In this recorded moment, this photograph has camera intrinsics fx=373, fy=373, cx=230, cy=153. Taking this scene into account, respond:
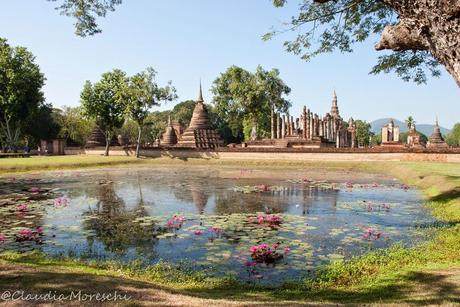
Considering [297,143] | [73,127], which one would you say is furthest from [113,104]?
[73,127]

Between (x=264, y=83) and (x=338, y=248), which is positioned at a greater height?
(x=264, y=83)

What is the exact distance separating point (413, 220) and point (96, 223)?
408 inches

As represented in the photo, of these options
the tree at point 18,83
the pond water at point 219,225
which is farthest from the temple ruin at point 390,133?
the tree at point 18,83

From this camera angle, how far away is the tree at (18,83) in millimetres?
46719

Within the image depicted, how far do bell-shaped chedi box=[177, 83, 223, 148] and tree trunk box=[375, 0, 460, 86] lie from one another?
52.1m

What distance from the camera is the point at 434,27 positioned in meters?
5.14

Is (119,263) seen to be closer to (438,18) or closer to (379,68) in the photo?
(438,18)

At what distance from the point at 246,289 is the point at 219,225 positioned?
487 centimetres

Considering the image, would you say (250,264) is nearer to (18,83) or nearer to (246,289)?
(246,289)

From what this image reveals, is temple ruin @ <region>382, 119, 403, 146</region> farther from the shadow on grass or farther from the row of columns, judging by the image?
the shadow on grass

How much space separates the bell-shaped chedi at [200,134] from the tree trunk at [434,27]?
2052 inches

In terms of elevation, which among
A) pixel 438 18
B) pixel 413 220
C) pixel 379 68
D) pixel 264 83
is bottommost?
pixel 413 220

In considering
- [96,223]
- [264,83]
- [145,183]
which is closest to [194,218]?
[96,223]

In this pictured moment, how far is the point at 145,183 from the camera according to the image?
23719 mm
